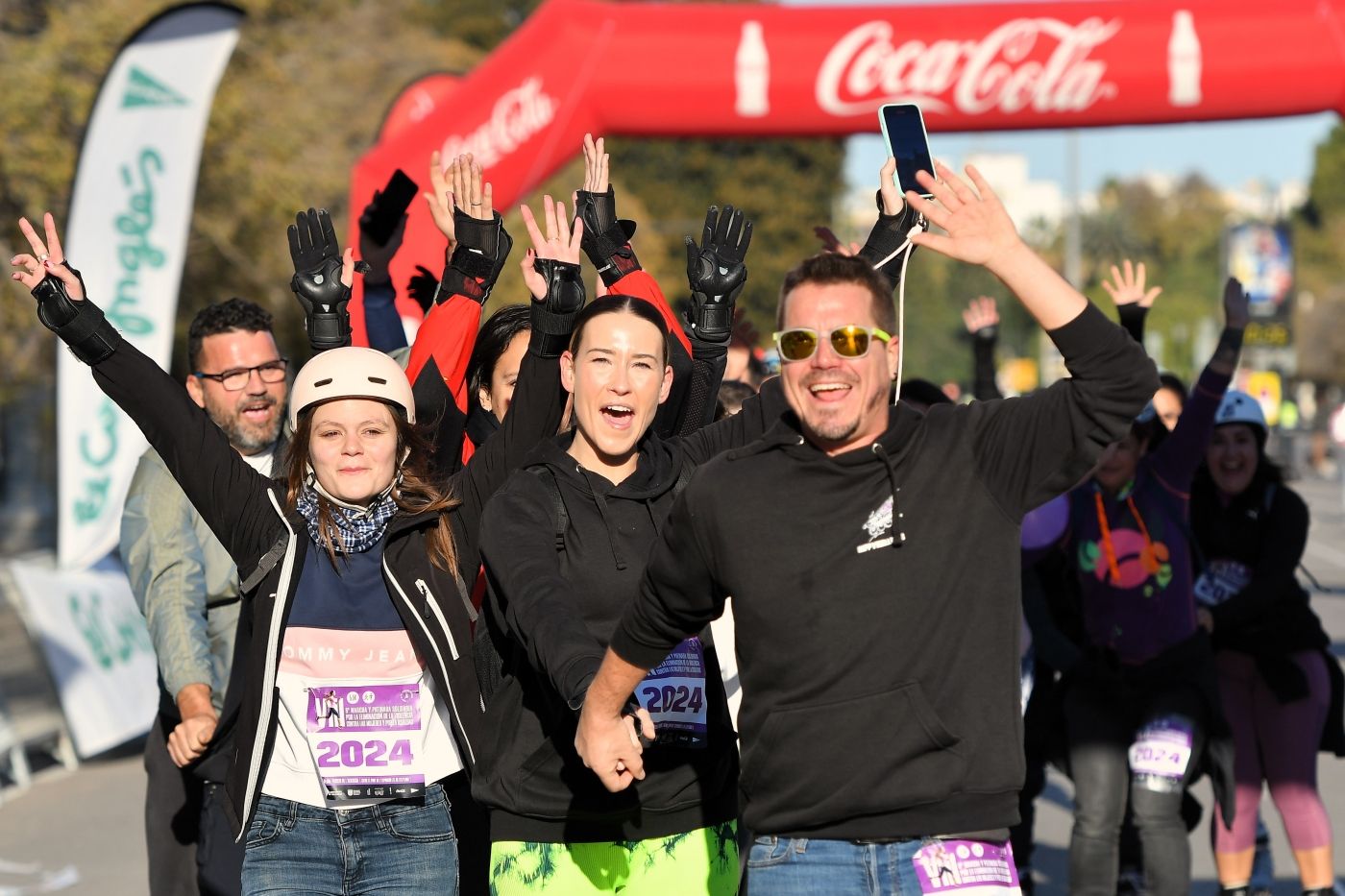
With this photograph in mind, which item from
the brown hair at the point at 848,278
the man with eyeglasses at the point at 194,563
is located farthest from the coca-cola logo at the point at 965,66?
the brown hair at the point at 848,278

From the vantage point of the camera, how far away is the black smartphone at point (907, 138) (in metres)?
4.07

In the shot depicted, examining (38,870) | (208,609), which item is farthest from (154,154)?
(208,609)

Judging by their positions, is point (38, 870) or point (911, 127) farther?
point (38, 870)

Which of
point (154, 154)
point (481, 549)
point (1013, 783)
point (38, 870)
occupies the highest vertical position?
point (154, 154)

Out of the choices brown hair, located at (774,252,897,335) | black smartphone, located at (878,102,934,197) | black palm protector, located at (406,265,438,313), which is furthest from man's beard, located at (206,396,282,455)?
brown hair, located at (774,252,897,335)

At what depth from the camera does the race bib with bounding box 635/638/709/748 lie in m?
4.18

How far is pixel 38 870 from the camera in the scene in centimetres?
852

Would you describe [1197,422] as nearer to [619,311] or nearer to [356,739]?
[619,311]

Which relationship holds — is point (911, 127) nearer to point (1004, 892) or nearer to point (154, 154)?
point (1004, 892)

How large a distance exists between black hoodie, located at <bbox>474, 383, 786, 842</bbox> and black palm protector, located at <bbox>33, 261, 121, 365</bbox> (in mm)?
933

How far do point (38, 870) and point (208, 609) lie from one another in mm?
3282

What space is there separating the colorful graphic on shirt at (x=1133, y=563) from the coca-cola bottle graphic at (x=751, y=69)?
252 inches

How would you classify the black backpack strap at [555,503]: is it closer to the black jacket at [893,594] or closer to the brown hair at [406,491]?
the brown hair at [406,491]

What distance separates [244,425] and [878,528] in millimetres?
2814
